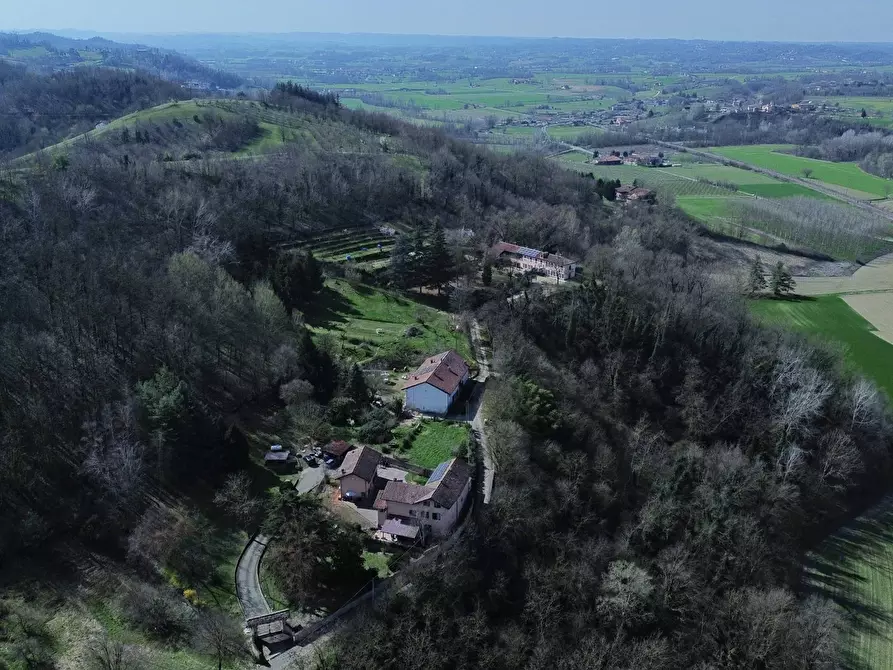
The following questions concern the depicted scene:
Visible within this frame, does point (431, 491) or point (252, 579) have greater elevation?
point (431, 491)

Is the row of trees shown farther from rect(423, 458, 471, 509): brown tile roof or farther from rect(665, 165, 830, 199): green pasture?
rect(665, 165, 830, 199): green pasture

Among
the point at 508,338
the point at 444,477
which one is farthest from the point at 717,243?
the point at 444,477

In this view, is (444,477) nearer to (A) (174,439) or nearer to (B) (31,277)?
(A) (174,439)

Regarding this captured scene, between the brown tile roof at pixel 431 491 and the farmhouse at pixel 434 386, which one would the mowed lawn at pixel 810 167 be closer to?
the farmhouse at pixel 434 386

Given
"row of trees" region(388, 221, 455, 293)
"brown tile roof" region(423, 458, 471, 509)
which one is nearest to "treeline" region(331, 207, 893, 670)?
"brown tile roof" region(423, 458, 471, 509)

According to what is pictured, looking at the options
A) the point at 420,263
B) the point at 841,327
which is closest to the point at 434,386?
the point at 420,263

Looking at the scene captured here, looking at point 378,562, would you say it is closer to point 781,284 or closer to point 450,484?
point 450,484

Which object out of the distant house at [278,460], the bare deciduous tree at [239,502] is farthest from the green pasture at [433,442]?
the bare deciduous tree at [239,502]
